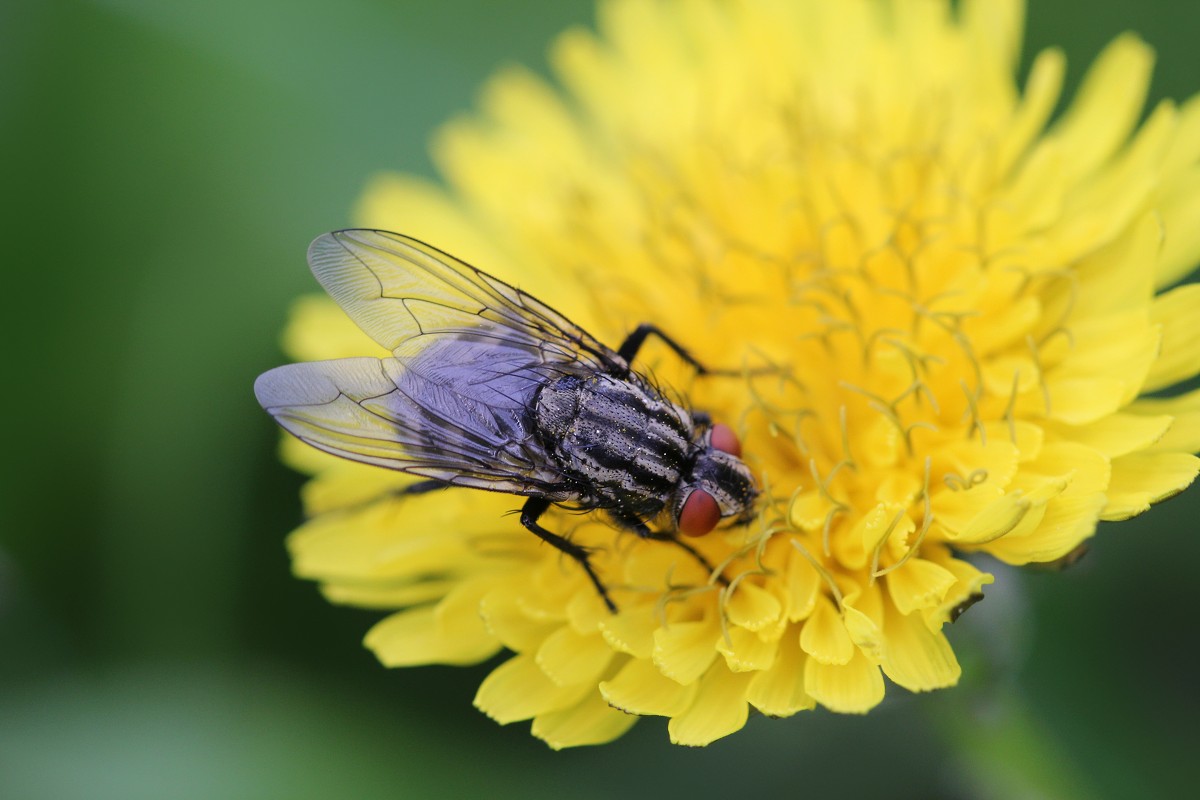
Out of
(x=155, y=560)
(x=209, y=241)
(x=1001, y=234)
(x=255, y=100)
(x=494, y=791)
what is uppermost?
(x=255, y=100)

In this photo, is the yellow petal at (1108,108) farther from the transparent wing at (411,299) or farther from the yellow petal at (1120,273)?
the transparent wing at (411,299)

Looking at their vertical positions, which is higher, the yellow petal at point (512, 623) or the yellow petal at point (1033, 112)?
the yellow petal at point (1033, 112)

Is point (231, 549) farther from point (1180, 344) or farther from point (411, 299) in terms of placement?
point (1180, 344)

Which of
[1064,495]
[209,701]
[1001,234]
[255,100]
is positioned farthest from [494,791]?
[255,100]

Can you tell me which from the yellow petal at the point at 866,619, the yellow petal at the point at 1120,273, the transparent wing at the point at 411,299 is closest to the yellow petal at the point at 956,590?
the yellow petal at the point at 866,619

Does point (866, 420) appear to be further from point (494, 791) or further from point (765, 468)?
point (494, 791)

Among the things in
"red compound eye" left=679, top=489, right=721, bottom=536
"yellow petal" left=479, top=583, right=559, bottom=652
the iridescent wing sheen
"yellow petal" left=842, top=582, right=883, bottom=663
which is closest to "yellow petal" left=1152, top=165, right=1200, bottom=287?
"yellow petal" left=842, top=582, right=883, bottom=663

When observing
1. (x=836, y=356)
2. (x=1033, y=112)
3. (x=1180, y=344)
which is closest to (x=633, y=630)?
(x=836, y=356)
